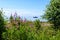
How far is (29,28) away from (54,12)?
9471mm

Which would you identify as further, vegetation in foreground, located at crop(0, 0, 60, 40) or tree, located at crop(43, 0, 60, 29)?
tree, located at crop(43, 0, 60, 29)

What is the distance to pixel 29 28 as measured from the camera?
9.80 m

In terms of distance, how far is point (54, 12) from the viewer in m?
19.0

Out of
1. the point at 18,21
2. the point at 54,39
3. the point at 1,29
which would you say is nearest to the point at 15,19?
the point at 18,21

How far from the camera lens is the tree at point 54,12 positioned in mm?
18922

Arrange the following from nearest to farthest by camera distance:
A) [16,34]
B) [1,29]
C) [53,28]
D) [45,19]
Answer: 1. [16,34]
2. [1,29]
3. [53,28]
4. [45,19]

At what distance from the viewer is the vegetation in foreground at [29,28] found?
9109 mm

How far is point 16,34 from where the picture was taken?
9188 mm

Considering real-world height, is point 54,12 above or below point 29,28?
above

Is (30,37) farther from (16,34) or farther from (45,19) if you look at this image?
(45,19)

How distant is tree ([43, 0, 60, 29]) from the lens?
62.1 ft

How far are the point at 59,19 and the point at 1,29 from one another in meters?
8.88

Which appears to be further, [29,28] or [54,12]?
[54,12]

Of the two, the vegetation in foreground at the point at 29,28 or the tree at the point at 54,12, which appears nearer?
the vegetation in foreground at the point at 29,28
